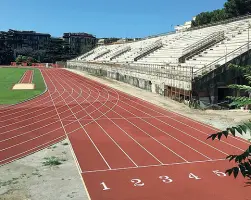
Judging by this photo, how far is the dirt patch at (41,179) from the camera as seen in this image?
29.5 feet

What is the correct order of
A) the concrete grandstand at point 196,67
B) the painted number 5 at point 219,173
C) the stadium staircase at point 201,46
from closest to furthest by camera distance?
the painted number 5 at point 219,173
the concrete grandstand at point 196,67
the stadium staircase at point 201,46

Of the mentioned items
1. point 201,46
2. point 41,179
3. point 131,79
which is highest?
point 201,46

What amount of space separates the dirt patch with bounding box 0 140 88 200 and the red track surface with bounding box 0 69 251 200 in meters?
0.38

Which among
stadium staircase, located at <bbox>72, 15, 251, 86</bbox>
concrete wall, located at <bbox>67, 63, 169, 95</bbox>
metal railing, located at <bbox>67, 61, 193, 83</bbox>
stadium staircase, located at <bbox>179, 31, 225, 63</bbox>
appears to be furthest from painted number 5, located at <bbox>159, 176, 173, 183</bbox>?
stadium staircase, located at <bbox>179, 31, 225, 63</bbox>

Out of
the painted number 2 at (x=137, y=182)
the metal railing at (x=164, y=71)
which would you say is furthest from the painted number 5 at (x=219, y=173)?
the metal railing at (x=164, y=71)

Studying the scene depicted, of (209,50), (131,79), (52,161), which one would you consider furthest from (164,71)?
(52,161)

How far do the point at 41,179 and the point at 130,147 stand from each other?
440 cm

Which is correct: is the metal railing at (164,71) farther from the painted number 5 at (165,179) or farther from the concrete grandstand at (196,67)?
the painted number 5 at (165,179)

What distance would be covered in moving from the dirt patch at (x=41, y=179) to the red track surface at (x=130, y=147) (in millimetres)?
377

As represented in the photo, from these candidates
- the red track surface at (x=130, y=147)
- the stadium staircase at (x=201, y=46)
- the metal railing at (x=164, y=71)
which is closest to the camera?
the red track surface at (x=130, y=147)

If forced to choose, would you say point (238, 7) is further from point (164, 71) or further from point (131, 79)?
point (164, 71)

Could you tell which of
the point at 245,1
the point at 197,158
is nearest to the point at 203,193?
the point at 197,158

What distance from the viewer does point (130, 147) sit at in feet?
44.5

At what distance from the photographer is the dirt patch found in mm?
8984
